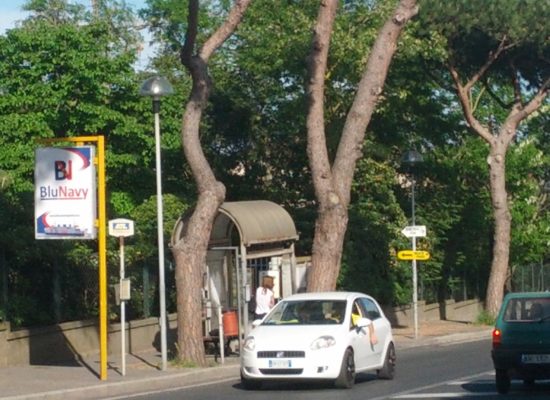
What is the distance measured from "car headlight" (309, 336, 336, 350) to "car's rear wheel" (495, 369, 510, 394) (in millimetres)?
2526

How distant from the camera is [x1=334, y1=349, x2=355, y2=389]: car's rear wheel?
19.2 meters

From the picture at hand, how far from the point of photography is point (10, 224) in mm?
24234

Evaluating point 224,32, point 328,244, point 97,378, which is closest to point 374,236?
point 328,244

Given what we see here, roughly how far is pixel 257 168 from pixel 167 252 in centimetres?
859

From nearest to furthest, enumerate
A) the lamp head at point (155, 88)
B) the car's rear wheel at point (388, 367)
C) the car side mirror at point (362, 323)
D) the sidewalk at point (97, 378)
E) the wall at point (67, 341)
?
1. the sidewalk at point (97, 378)
2. the car side mirror at point (362, 323)
3. the car's rear wheel at point (388, 367)
4. the lamp head at point (155, 88)
5. the wall at point (67, 341)

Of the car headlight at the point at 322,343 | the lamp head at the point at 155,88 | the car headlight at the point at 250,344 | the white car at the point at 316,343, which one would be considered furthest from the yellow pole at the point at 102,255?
the car headlight at the point at 322,343

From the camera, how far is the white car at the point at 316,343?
19.0 m

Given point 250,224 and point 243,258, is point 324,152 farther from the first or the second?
point 243,258

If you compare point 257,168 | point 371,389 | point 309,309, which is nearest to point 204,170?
point 309,309

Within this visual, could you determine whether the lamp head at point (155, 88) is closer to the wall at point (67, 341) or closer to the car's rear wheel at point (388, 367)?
the wall at point (67, 341)

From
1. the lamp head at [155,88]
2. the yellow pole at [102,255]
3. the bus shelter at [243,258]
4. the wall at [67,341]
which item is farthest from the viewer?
the bus shelter at [243,258]

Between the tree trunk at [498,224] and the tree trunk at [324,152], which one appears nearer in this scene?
the tree trunk at [324,152]

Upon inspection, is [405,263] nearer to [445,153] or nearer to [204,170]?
[445,153]

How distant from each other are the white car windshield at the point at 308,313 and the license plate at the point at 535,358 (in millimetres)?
3084
